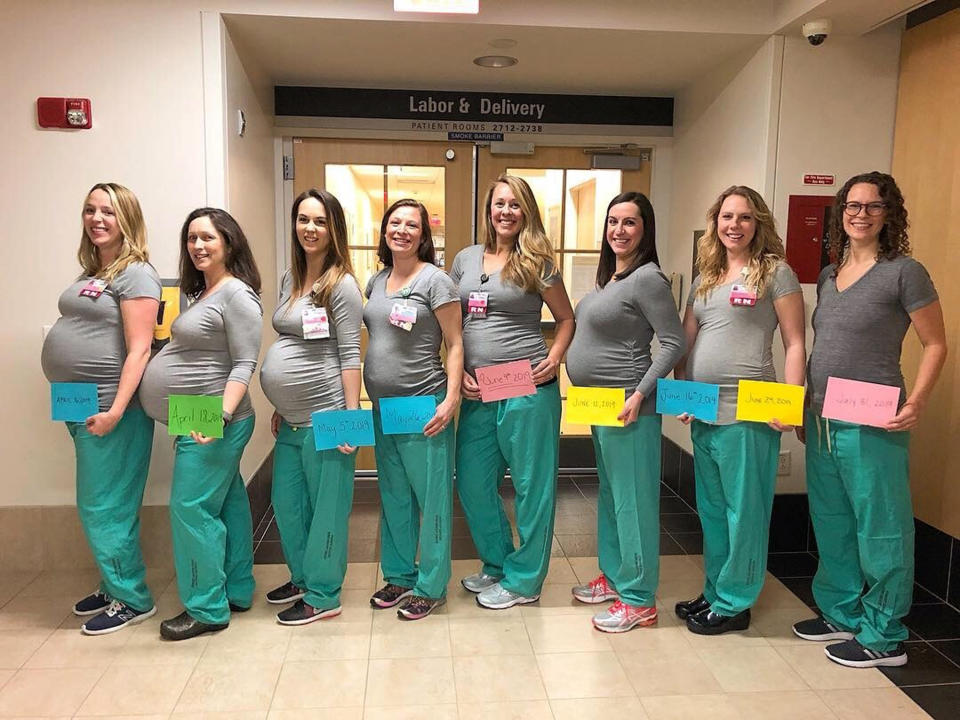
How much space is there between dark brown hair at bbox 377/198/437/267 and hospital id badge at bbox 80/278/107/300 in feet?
3.15

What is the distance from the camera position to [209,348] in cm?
249

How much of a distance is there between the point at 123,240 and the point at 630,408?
189cm

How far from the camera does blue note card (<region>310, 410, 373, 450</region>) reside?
248 cm

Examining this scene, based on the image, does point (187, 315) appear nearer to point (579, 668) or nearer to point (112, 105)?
point (112, 105)

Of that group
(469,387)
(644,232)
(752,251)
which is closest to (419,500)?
(469,387)

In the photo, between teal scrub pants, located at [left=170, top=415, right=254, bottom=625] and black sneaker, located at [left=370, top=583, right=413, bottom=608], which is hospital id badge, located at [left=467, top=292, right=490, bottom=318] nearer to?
teal scrub pants, located at [left=170, top=415, right=254, bottom=625]

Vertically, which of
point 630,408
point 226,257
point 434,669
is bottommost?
point 434,669

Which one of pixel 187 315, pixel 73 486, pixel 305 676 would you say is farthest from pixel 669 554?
pixel 73 486

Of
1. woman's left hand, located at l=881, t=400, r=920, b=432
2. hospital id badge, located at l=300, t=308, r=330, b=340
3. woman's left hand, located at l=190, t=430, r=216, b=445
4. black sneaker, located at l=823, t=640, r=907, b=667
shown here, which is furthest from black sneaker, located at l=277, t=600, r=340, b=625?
woman's left hand, located at l=881, t=400, r=920, b=432

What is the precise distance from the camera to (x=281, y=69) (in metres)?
3.84

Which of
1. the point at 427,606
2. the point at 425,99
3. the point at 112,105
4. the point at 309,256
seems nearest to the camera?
the point at 309,256

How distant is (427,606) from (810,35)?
274 centimetres

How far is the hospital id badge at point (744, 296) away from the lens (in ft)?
8.05

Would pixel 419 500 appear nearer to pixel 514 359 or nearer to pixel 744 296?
pixel 514 359
